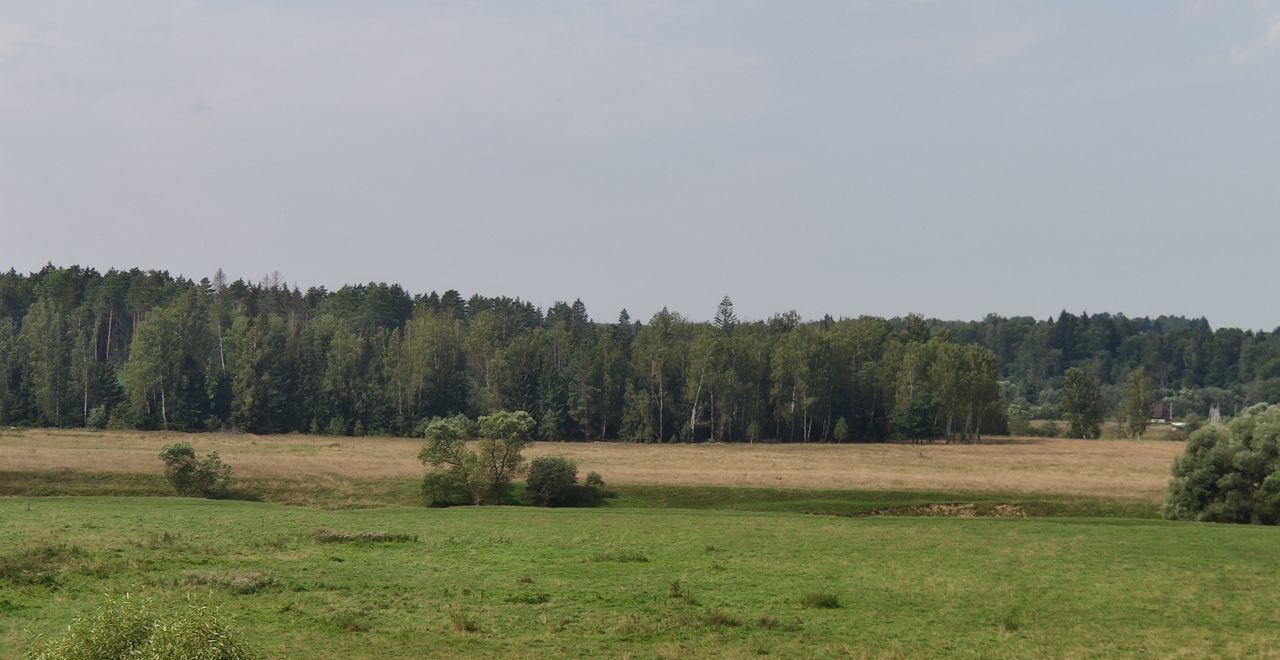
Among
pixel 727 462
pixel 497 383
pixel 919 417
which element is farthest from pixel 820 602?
pixel 497 383

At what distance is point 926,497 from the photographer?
64500 millimetres

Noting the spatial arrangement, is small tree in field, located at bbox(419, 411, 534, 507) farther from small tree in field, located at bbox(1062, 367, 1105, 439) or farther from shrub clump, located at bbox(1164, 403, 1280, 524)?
small tree in field, located at bbox(1062, 367, 1105, 439)

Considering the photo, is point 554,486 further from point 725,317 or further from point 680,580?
point 725,317

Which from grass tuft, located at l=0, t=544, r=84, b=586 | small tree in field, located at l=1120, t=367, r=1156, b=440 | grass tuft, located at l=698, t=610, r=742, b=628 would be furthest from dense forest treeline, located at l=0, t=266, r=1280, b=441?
grass tuft, located at l=698, t=610, r=742, b=628

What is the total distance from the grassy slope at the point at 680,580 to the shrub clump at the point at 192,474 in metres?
14.8

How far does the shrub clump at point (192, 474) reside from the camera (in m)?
62.5

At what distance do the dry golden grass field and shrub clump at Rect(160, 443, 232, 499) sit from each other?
5703mm

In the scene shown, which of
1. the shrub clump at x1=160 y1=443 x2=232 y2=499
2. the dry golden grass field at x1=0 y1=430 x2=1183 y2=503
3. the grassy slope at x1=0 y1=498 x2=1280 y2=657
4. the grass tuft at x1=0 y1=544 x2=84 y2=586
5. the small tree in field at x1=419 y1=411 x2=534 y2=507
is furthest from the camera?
the dry golden grass field at x1=0 y1=430 x2=1183 y2=503

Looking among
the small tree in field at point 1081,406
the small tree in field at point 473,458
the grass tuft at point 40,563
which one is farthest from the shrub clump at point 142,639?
the small tree in field at point 1081,406

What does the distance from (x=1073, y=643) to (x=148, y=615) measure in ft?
68.7

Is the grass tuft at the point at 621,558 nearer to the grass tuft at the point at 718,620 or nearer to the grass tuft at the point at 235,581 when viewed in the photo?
the grass tuft at the point at 718,620

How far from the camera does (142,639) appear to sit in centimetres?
1650

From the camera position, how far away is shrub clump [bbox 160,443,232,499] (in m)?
62.5

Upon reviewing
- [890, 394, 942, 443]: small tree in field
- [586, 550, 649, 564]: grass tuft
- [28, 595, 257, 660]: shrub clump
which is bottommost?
[586, 550, 649, 564]: grass tuft
